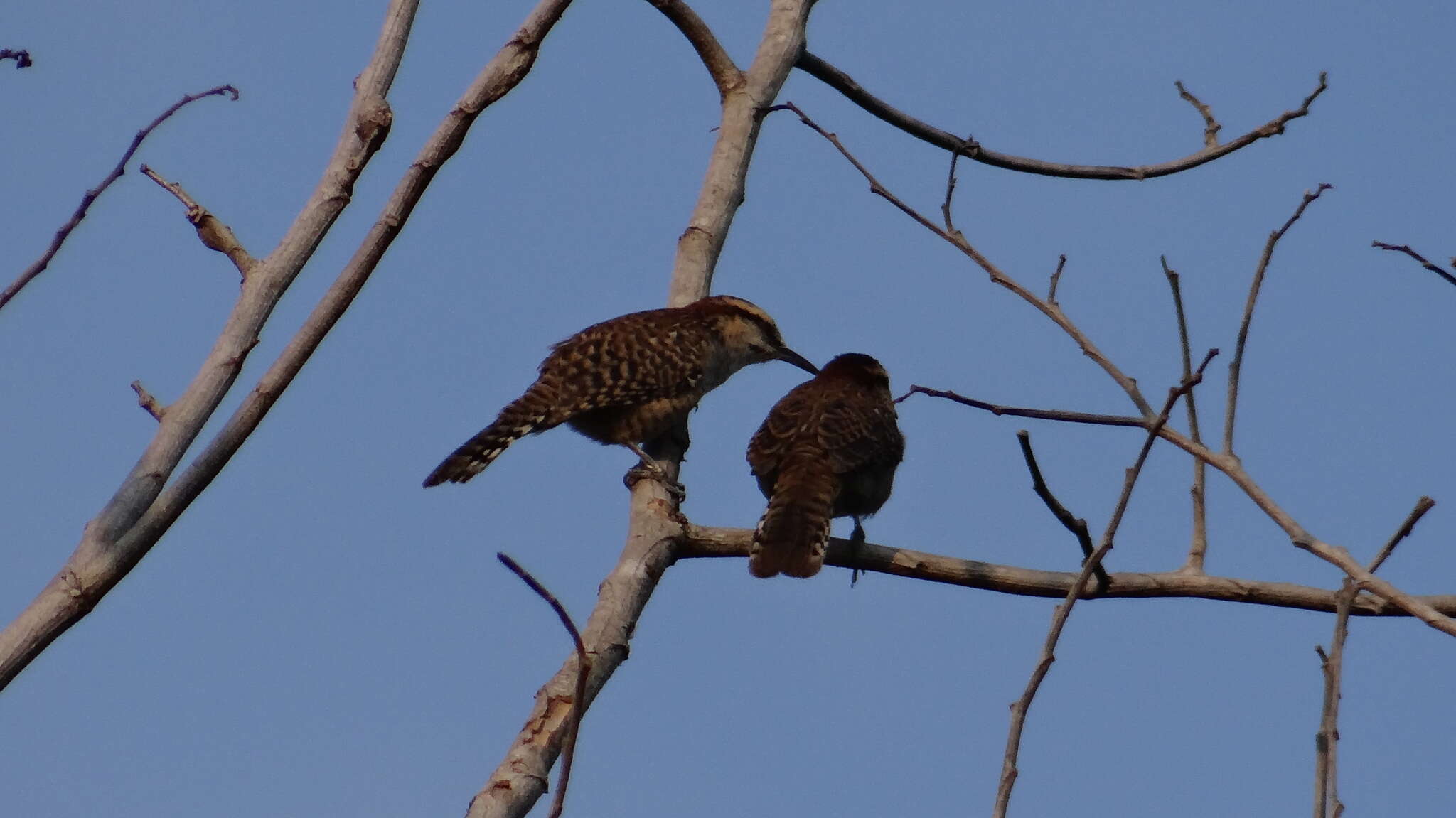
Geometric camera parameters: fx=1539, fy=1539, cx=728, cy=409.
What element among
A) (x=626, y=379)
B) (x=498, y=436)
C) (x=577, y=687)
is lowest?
(x=577, y=687)

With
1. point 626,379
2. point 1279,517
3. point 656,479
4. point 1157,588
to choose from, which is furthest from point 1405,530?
point 626,379

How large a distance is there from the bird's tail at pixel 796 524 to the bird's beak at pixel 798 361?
2393 millimetres

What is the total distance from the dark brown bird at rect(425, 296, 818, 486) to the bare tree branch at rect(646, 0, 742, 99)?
1.05 m

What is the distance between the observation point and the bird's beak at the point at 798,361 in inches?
340

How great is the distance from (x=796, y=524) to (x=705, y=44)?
267 centimetres

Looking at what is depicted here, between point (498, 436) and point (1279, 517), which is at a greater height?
point (498, 436)

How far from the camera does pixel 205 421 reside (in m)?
3.34

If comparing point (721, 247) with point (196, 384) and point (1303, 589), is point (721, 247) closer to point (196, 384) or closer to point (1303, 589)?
point (1303, 589)

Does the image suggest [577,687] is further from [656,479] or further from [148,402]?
[656,479]

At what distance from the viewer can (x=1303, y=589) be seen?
16.3ft

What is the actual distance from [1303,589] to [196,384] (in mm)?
3473

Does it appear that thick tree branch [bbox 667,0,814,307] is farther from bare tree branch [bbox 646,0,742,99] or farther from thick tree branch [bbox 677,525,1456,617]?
thick tree branch [bbox 677,525,1456,617]

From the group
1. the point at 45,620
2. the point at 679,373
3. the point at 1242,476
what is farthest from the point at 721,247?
the point at 45,620

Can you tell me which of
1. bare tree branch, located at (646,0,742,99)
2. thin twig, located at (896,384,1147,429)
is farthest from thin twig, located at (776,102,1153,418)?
bare tree branch, located at (646,0,742,99)
